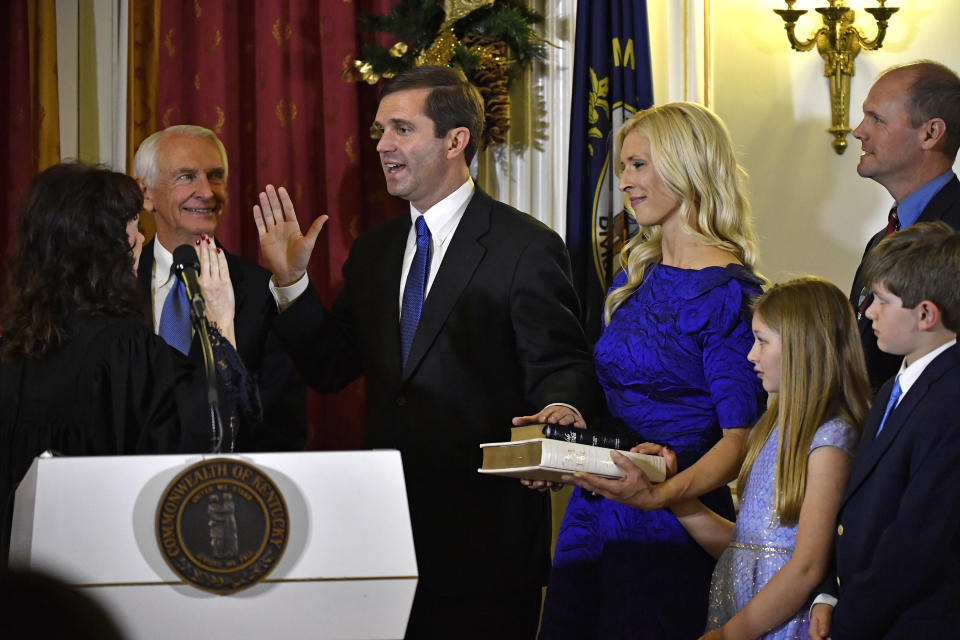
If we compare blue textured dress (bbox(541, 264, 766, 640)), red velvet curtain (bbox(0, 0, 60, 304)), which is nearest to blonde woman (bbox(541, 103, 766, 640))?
blue textured dress (bbox(541, 264, 766, 640))

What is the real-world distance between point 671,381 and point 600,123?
175 cm

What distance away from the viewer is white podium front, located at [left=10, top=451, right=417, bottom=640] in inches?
70.3

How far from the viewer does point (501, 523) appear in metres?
3.14

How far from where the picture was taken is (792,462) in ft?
8.12

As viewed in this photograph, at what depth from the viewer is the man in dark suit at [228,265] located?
3.50 m

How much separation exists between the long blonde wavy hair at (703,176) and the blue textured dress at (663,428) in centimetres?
11

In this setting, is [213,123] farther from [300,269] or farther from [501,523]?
[501,523]

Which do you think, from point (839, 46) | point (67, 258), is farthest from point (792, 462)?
point (839, 46)

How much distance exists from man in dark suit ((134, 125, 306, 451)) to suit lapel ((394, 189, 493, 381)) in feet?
1.65

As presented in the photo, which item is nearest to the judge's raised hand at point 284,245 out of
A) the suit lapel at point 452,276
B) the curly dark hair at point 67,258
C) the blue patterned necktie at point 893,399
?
the suit lapel at point 452,276

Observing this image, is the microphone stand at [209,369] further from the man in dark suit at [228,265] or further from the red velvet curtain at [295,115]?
the red velvet curtain at [295,115]

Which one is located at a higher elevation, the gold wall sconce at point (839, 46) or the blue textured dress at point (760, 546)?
the gold wall sconce at point (839, 46)

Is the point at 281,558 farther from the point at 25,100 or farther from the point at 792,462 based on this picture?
the point at 25,100

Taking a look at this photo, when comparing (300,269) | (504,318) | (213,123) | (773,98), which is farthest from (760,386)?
(213,123)
